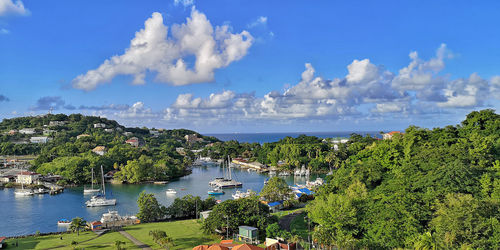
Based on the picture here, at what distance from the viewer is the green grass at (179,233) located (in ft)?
65.9

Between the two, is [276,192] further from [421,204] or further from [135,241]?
[421,204]

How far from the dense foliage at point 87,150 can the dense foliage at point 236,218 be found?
90.7 feet

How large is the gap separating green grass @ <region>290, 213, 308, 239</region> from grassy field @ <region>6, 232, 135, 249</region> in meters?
9.90

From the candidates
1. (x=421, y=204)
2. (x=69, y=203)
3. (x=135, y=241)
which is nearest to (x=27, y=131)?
(x=69, y=203)

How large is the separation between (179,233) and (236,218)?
3.92m

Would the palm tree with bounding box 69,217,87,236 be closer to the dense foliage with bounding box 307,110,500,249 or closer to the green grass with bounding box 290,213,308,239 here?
the green grass with bounding box 290,213,308,239

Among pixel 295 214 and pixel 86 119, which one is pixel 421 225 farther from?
pixel 86 119

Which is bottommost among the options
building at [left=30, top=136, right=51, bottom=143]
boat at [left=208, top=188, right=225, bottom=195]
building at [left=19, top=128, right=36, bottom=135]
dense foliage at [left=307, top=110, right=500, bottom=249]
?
boat at [left=208, top=188, right=225, bottom=195]

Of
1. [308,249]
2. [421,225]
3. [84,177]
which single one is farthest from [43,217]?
[421,225]

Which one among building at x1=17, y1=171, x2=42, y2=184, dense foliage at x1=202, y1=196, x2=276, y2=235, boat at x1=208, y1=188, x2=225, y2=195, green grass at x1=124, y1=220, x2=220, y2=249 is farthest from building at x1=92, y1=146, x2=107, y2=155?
dense foliage at x1=202, y1=196, x2=276, y2=235

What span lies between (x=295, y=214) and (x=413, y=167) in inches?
359

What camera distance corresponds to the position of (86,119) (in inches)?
3824

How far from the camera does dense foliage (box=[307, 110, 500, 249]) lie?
50.3 feet

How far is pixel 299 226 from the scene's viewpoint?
22.5 m
